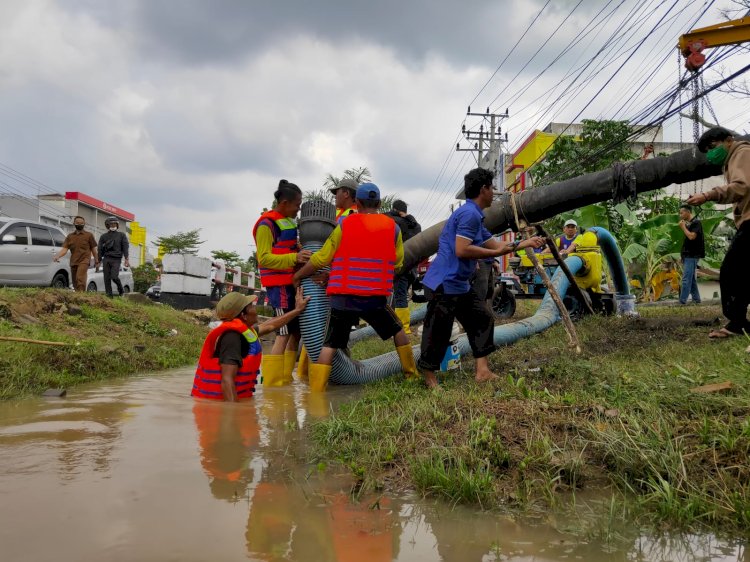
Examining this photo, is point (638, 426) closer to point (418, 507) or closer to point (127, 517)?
point (418, 507)

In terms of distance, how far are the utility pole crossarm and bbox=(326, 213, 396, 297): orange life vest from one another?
20.9 ft

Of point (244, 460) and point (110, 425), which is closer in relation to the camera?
point (244, 460)

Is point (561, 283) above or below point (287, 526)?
above

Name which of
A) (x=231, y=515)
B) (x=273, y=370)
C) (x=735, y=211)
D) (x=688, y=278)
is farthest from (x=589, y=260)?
(x=231, y=515)

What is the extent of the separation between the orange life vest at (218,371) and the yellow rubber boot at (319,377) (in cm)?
61

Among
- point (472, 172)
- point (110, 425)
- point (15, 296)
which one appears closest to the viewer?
point (110, 425)

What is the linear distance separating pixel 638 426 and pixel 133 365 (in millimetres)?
5806

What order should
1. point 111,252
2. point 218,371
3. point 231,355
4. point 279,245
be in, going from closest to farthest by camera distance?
point 231,355, point 218,371, point 279,245, point 111,252

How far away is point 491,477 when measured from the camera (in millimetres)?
2383

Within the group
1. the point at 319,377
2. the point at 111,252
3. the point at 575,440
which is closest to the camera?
the point at 575,440

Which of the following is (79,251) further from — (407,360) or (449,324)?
(449,324)

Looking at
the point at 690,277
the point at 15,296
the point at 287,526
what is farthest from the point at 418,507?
the point at 690,277

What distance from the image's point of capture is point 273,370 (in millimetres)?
5773

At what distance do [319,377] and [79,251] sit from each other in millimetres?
8417
